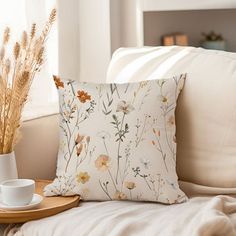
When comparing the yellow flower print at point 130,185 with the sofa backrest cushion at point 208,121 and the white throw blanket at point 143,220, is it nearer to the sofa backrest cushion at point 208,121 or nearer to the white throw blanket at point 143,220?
the white throw blanket at point 143,220

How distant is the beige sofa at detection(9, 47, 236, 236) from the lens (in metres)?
1.40

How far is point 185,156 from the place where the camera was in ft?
5.71

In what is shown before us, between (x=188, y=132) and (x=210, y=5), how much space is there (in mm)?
1083

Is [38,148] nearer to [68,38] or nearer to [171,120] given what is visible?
[171,120]

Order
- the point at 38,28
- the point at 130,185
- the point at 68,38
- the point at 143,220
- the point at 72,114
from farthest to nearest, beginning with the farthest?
1. the point at 68,38
2. the point at 38,28
3. the point at 72,114
4. the point at 130,185
5. the point at 143,220

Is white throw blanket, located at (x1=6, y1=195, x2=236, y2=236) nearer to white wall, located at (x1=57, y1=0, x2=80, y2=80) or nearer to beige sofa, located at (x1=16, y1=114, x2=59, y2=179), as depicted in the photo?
beige sofa, located at (x1=16, y1=114, x2=59, y2=179)

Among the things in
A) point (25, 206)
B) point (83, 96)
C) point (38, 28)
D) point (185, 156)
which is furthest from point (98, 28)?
point (25, 206)

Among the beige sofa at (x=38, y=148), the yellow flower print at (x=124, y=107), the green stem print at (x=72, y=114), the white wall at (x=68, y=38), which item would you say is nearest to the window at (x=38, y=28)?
the white wall at (x=68, y=38)

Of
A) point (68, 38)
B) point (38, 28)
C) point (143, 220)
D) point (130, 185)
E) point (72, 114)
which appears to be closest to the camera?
point (143, 220)

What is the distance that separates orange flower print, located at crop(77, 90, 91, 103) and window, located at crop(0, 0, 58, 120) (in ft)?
1.55

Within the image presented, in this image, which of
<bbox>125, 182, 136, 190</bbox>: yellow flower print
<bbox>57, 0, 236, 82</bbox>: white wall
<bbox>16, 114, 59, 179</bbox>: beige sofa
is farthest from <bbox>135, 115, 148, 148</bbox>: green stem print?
<bbox>57, 0, 236, 82</bbox>: white wall

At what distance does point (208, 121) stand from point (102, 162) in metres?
0.34

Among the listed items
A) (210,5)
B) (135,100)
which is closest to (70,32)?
(210,5)

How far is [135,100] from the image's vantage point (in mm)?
1688
